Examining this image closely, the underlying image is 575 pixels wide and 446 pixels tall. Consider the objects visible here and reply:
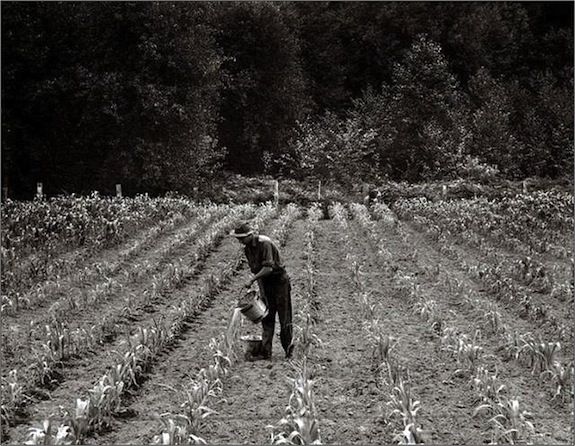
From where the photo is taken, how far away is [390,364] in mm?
7348

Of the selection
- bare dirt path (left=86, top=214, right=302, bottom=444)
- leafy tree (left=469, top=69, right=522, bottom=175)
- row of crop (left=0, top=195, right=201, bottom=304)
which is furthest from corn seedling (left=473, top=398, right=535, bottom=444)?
leafy tree (left=469, top=69, right=522, bottom=175)

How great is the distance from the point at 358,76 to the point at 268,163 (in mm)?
10564

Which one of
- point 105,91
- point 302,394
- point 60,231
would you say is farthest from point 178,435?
point 105,91

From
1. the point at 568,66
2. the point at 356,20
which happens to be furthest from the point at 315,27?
the point at 568,66

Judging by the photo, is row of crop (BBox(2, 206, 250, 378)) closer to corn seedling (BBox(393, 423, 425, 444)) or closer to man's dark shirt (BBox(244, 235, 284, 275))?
man's dark shirt (BBox(244, 235, 284, 275))

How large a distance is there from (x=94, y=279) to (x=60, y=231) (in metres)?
4.39

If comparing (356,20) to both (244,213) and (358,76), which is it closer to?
(358,76)

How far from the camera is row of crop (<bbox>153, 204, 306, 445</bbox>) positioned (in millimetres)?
5465

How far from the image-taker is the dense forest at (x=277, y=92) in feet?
81.0

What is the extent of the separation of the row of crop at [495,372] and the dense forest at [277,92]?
55.8 ft

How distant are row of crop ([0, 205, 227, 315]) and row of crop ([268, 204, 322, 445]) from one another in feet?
10.9

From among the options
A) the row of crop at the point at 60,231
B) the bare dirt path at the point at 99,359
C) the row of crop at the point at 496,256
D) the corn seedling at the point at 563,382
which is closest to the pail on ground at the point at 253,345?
the bare dirt path at the point at 99,359

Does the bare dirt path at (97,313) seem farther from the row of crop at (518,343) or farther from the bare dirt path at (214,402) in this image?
the row of crop at (518,343)

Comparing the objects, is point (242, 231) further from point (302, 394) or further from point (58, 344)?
point (58, 344)
